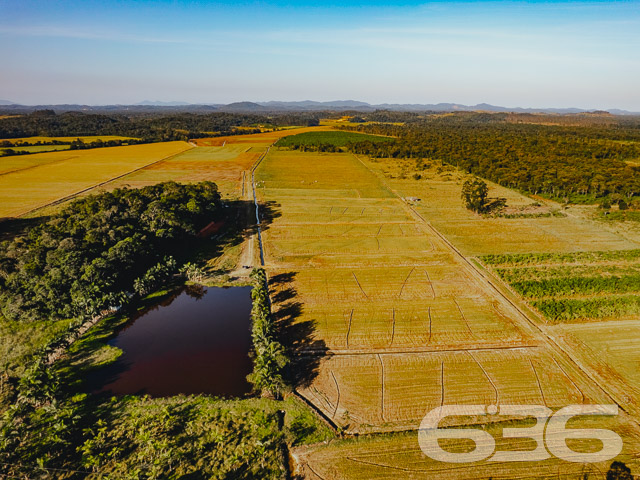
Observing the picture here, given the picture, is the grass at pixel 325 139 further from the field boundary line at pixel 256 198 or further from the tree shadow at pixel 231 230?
the tree shadow at pixel 231 230

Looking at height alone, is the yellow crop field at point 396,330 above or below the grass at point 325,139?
below

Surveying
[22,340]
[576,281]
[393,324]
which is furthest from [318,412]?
[576,281]

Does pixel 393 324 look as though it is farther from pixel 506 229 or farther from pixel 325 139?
pixel 325 139

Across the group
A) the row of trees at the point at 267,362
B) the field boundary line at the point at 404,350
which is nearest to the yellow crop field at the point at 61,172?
the row of trees at the point at 267,362

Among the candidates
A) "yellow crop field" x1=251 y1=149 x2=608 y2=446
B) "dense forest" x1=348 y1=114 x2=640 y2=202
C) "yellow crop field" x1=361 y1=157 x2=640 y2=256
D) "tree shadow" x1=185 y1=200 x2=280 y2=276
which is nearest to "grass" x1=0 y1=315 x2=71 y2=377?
"tree shadow" x1=185 y1=200 x2=280 y2=276

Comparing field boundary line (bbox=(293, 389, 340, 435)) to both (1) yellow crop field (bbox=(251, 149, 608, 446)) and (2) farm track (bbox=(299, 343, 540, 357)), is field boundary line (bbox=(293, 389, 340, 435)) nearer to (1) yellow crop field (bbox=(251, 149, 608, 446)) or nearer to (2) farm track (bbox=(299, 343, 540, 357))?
(1) yellow crop field (bbox=(251, 149, 608, 446))

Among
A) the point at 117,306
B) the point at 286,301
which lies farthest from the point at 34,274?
the point at 286,301
